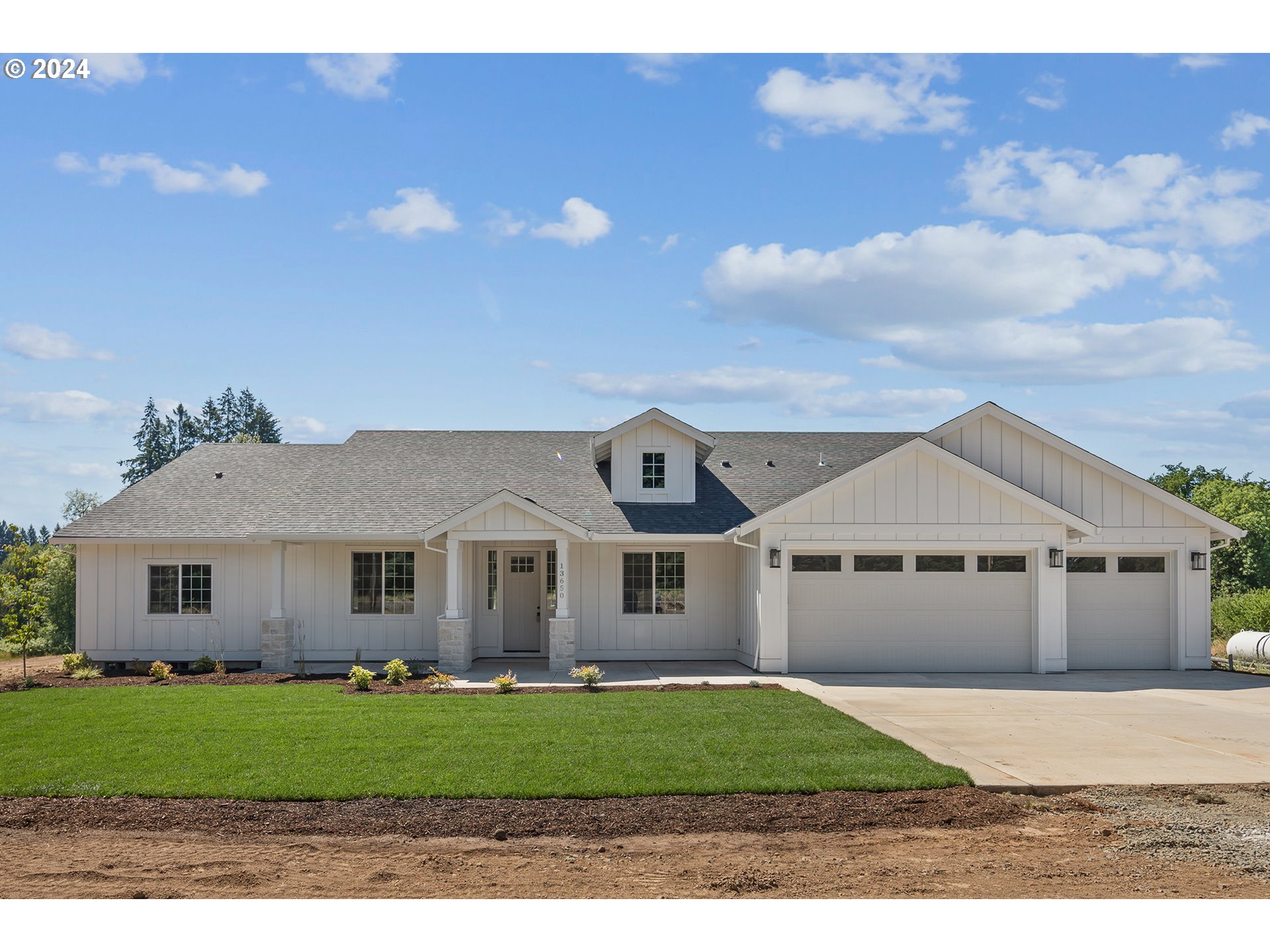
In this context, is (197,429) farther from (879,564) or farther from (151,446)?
(879,564)

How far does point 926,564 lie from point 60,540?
621 inches

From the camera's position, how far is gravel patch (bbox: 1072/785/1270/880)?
6809 mm

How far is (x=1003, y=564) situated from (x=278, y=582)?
13157 mm

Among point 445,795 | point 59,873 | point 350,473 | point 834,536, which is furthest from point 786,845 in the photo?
point 350,473

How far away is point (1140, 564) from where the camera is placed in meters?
18.3

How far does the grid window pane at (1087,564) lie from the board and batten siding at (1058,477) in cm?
65

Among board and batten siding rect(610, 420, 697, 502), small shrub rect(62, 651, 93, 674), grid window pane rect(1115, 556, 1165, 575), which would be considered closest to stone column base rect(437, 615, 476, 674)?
board and batten siding rect(610, 420, 697, 502)

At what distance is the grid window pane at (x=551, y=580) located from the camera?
19.5m

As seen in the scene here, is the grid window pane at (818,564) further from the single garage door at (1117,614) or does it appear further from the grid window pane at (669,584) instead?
the single garage door at (1117,614)

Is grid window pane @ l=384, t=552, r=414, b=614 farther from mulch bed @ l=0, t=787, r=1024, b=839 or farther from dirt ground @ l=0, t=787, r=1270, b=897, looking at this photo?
dirt ground @ l=0, t=787, r=1270, b=897

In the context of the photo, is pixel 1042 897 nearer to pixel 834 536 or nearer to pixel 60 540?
pixel 834 536

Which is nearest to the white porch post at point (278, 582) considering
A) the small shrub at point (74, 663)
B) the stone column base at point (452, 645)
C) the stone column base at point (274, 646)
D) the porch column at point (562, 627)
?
the stone column base at point (274, 646)

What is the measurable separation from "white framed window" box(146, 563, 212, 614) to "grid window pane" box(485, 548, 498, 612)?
5.19 meters

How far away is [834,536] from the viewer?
56.3ft
